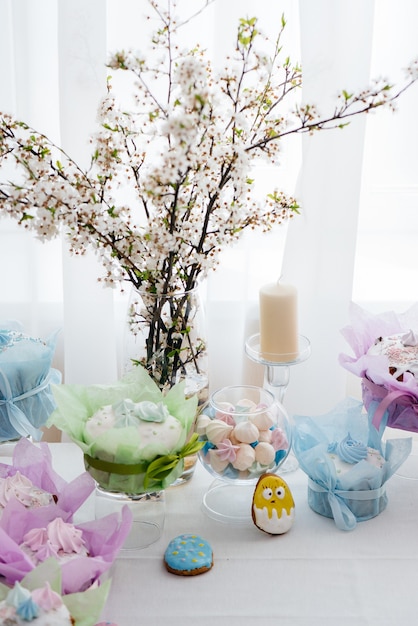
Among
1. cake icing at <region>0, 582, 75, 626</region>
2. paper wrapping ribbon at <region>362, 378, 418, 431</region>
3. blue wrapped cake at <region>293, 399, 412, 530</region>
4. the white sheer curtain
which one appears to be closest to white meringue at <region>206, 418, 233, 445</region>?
blue wrapped cake at <region>293, 399, 412, 530</region>

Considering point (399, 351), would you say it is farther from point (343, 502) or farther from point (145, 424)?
point (145, 424)

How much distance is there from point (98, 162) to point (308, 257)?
73 cm

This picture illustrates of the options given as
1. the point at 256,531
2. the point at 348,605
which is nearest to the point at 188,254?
the point at 256,531

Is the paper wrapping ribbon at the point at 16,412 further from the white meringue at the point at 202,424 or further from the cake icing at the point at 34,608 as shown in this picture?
the cake icing at the point at 34,608

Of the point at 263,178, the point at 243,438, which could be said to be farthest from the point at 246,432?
the point at 263,178

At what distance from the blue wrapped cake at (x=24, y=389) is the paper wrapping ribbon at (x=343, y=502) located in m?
0.45

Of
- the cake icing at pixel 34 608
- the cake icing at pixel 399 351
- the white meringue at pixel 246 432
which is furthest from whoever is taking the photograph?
the cake icing at pixel 399 351

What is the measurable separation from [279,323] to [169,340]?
18cm

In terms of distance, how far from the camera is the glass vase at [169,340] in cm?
119

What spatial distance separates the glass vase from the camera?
1194mm

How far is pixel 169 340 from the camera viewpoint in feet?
3.96

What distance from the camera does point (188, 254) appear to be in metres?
1.17

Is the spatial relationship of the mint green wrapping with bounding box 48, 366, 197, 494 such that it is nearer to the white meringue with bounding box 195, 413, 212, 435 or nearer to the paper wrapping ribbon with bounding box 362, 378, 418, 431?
the white meringue with bounding box 195, 413, 212, 435

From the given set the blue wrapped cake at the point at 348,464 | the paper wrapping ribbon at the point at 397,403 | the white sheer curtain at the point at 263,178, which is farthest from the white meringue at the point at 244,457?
the white sheer curtain at the point at 263,178
